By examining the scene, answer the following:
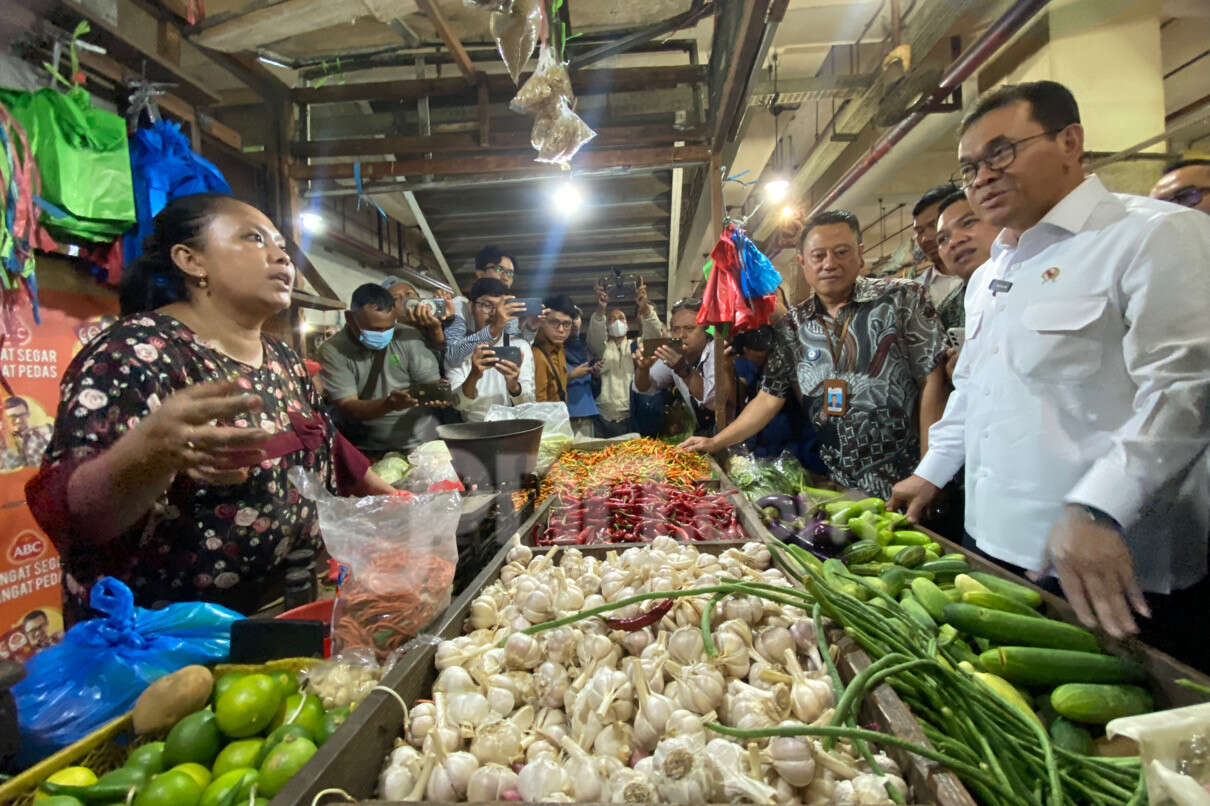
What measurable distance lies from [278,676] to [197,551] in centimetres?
85

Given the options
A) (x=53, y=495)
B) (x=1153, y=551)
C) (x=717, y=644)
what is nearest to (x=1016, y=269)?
(x=1153, y=551)

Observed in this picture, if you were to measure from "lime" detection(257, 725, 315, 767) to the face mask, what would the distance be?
11.0 ft

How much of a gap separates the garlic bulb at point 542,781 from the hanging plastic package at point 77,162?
349cm

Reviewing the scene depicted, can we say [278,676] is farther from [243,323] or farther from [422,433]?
[422,433]

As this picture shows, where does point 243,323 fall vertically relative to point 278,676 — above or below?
above

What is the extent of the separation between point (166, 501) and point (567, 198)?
4333 mm

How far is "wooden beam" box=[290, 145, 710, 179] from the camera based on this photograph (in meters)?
4.16

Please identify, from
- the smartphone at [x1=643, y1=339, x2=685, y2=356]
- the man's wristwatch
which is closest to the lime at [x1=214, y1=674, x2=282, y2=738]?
the man's wristwatch

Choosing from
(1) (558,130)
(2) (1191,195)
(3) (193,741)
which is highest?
(1) (558,130)

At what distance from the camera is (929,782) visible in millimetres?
786

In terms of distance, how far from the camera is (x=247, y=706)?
1.03 meters

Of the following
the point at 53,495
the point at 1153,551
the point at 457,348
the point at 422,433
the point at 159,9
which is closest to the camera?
the point at 53,495

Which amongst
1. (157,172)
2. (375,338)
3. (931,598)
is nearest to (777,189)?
(375,338)

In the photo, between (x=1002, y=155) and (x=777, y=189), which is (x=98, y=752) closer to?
(x=1002, y=155)
